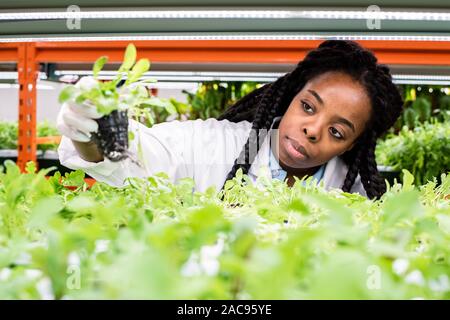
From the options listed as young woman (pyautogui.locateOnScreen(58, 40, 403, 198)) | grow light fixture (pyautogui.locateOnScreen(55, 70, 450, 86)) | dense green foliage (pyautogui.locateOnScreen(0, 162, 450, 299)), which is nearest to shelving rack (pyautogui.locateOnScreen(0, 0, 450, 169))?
young woman (pyautogui.locateOnScreen(58, 40, 403, 198))

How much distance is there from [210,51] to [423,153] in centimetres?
120

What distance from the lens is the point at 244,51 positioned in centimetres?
178

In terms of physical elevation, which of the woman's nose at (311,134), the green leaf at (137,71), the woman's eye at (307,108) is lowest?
the green leaf at (137,71)

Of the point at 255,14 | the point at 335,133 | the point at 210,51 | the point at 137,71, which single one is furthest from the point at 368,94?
the point at 137,71

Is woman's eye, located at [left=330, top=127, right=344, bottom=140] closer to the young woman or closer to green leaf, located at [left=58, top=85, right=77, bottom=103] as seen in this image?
the young woman

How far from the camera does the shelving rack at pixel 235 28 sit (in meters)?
1.16

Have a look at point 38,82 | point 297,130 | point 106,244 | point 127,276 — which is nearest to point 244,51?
point 297,130

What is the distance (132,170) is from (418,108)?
2.45m

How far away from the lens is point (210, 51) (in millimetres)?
1772

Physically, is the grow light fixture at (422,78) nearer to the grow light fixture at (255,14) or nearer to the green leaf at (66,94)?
the grow light fixture at (255,14)

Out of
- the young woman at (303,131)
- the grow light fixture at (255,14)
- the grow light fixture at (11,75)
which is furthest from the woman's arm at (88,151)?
the grow light fixture at (11,75)

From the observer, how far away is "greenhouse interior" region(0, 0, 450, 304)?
0.38 meters

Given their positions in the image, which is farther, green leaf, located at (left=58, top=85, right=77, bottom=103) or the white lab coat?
the white lab coat

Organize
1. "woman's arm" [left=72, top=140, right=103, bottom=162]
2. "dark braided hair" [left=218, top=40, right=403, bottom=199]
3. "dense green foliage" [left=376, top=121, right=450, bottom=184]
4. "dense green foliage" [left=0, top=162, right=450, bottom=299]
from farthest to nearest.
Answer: "dense green foliage" [left=376, top=121, right=450, bottom=184] < "dark braided hair" [left=218, top=40, right=403, bottom=199] < "woman's arm" [left=72, top=140, right=103, bottom=162] < "dense green foliage" [left=0, top=162, right=450, bottom=299]
